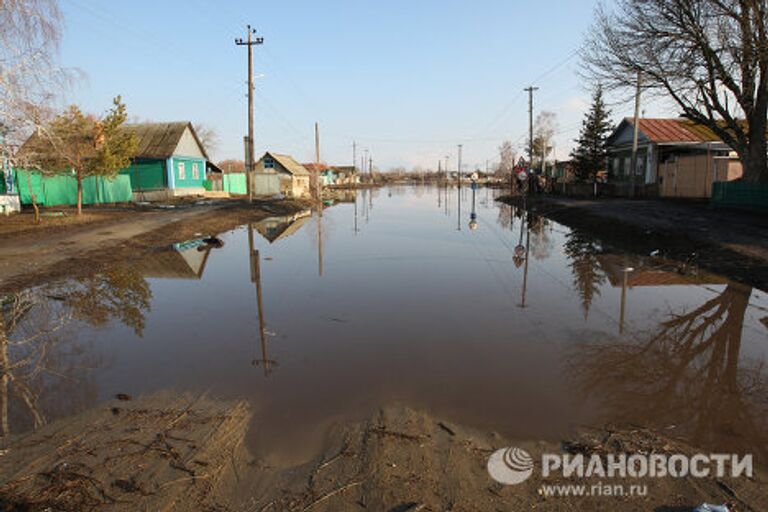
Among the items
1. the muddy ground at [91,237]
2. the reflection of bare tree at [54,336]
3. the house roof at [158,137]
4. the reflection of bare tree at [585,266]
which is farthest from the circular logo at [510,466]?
the house roof at [158,137]

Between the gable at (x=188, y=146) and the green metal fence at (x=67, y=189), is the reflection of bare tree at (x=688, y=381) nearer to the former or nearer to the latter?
the green metal fence at (x=67, y=189)

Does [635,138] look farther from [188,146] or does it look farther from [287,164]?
[287,164]

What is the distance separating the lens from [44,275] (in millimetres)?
10406

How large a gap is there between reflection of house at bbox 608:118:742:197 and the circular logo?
1058 inches

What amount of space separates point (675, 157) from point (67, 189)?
117 feet

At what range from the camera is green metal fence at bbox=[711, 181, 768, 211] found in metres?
17.3

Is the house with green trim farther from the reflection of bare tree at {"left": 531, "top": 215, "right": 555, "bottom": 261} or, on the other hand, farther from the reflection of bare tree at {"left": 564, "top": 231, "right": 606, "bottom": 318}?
the reflection of bare tree at {"left": 564, "top": 231, "right": 606, "bottom": 318}

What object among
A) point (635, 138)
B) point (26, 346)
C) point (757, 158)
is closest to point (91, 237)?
point (26, 346)

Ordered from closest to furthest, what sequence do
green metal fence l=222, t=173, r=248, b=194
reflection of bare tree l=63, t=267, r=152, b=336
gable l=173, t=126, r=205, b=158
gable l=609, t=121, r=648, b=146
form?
reflection of bare tree l=63, t=267, r=152, b=336 → gable l=609, t=121, r=648, b=146 → gable l=173, t=126, r=205, b=158 → green metal fence l=222, t=173, r=248, b=194

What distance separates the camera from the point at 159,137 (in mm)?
33906

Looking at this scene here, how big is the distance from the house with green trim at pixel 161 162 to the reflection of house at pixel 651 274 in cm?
2970

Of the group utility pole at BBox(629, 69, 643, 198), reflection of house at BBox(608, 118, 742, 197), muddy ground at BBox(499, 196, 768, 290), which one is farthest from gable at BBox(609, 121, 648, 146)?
muddy ground at BBox(499, 196, 768, 290)

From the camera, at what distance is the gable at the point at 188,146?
3394 centimetres

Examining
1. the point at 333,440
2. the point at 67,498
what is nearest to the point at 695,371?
the point at 333,440
